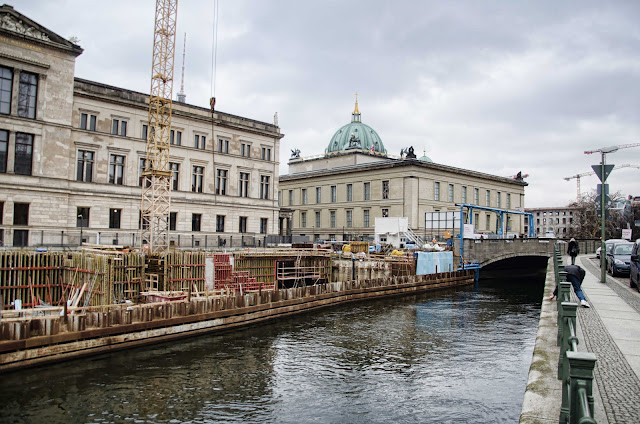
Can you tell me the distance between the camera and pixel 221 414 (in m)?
14.8

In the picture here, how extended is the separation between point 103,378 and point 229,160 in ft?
154

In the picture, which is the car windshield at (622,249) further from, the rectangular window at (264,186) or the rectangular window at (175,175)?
the rectangular window at (175,175)

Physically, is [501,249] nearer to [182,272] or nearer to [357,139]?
[182,272]

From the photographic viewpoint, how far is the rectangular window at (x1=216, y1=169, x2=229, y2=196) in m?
61.9

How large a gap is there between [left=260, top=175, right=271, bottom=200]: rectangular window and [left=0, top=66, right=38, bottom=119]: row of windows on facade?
94.4 ft

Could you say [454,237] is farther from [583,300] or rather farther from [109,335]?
[109,335]

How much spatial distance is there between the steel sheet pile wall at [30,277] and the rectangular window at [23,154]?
19.3 metres

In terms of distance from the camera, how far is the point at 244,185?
213ft

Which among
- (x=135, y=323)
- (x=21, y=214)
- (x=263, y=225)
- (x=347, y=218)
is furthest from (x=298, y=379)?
(x=347, y=218)

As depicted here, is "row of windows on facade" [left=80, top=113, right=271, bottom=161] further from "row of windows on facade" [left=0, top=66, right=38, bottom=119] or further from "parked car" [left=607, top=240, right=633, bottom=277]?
"parked car" [left=607, top=240, right=633, bottom=277]

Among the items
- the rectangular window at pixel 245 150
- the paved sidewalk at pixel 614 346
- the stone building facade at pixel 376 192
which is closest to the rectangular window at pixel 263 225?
the rectangular window at pixel 245 150

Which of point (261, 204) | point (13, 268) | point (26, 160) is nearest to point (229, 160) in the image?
point (261, 204)

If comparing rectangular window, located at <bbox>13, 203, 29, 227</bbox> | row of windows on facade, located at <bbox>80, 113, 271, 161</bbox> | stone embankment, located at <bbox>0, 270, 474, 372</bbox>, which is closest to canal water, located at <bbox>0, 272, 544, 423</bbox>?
stone embankment, located at <bbox>0, 270, 474, 372</bbox>

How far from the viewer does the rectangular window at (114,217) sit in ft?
172
